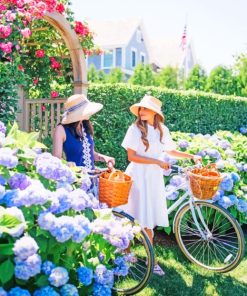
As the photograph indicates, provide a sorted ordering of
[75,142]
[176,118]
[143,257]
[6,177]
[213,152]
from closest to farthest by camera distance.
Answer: [6,177] < [75,142] < [143,257] < [213,152] < [176,118]

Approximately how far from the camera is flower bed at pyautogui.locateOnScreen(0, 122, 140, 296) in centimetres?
211

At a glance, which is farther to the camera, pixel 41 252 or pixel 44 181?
pixel 44 181

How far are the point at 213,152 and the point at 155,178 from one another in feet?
5.60

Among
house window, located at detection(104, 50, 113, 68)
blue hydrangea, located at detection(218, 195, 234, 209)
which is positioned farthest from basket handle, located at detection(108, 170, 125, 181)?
house window, located at detection(104, 50, 113, 68)

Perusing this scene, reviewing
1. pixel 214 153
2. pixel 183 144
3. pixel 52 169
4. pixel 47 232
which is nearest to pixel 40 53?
pixel 183 144

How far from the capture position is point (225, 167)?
5.55 m

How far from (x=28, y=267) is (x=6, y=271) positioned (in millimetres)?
110

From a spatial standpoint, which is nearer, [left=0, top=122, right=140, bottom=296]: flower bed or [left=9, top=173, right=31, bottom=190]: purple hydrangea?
[left=0, top=122, right=140, bottom=296]: flower bed

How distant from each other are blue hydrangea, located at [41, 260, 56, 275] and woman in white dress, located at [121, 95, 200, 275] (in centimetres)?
193

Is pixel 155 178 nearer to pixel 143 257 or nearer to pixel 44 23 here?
pixel 143 257

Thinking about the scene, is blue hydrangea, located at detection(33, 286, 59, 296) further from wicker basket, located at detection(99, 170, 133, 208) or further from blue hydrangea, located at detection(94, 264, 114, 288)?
wicker basket, located at detection(99, 170, 133, 208)

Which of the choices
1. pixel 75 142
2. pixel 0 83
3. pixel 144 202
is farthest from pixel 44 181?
pixel 0 83

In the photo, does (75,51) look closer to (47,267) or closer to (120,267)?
(120,267)

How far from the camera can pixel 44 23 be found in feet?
20.7
